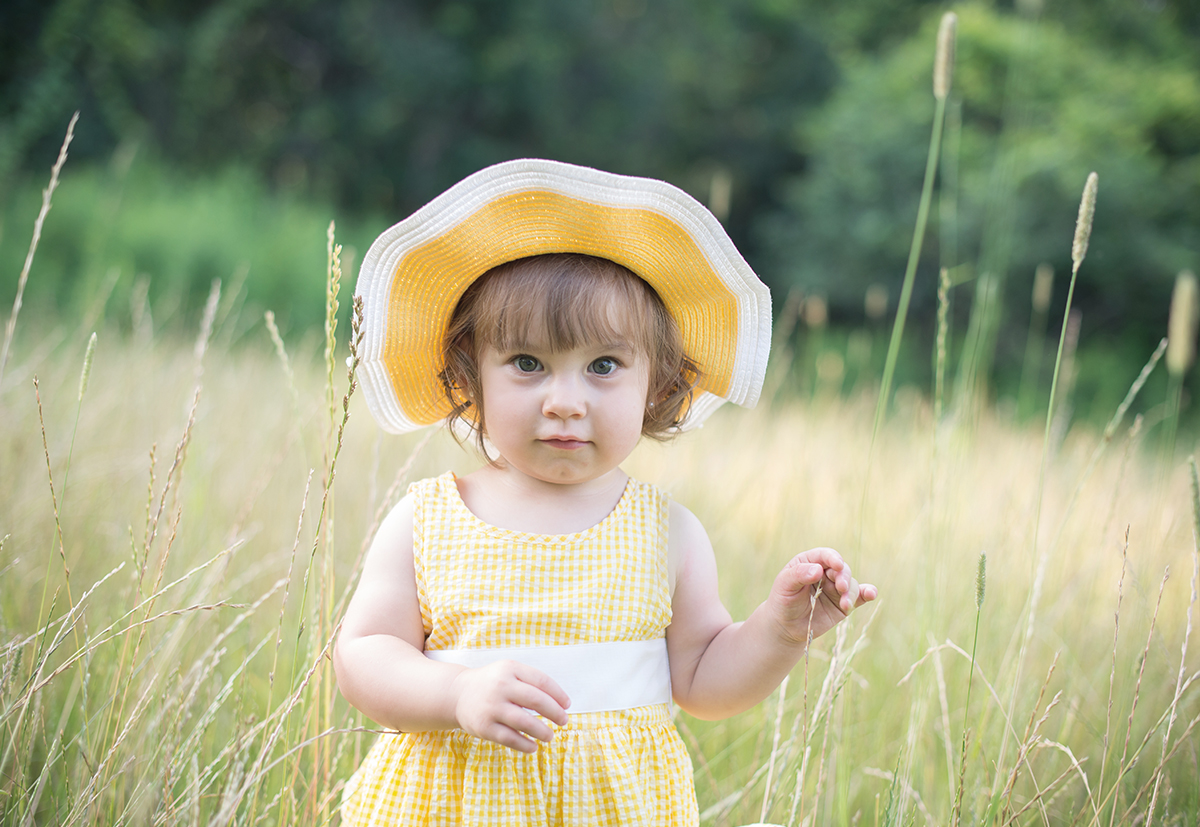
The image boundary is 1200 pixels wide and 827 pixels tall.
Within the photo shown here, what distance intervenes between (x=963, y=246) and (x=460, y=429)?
32.0ft

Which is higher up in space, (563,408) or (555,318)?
(555,318)

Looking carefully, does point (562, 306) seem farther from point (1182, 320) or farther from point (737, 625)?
point (1182, 320)

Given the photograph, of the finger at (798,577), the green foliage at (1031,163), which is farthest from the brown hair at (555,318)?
the green foliage at (1031,163)

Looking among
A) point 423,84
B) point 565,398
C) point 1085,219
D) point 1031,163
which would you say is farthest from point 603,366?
point 423,84

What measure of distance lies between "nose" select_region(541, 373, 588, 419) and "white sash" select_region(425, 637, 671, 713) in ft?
0.97

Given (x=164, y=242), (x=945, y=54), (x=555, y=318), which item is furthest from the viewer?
(x=164, y=242)

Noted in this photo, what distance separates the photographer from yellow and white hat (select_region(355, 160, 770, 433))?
3.78ft

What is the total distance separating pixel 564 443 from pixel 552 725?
0.35 metres

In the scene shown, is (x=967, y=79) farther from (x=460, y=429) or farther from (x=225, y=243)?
(x=460, y=429)

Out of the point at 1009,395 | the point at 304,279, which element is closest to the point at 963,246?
the point at 1009,395

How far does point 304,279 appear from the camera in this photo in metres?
8.02

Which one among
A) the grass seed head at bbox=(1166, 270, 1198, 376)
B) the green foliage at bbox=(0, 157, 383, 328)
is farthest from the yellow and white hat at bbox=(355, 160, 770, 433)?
the green foliage at bbox=(0, 157, 383, 328)

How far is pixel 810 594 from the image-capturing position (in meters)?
1.09

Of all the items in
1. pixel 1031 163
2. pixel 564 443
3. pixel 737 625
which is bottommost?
pixel 737 625
